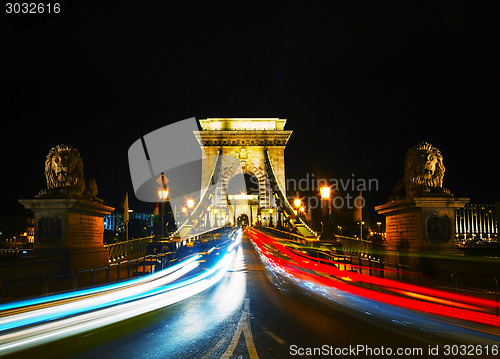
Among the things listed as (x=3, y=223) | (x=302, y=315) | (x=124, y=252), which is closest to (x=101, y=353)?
(x=302, y=315)

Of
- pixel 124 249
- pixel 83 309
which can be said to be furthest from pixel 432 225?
pixel 124 249

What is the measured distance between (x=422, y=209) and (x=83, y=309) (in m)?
10.9

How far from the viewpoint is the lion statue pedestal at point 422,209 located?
1495cm

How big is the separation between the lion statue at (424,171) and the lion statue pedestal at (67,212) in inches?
447

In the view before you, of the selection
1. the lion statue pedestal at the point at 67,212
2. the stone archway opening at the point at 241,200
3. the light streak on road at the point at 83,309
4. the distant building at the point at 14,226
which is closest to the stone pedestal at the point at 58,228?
the lion statue pedestal at the point at 67,212

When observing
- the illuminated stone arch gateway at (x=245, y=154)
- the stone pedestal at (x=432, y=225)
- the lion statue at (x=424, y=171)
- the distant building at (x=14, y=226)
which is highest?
the illuminated stone arch gateway at (x=245, y=154)

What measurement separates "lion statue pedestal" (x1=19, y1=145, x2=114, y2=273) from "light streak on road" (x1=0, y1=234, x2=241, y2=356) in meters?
3.55

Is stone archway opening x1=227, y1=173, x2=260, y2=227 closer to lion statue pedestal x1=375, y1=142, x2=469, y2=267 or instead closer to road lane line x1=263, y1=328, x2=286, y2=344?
lion statue pedestal x1=375, y1=142, x2=469, y2=267

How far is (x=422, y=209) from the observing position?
15008 millimetres

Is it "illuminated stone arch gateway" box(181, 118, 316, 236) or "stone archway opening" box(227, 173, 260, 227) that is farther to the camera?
"stone archway opening" box(227, 173, 260, 227)

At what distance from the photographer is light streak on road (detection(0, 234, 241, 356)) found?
670cm

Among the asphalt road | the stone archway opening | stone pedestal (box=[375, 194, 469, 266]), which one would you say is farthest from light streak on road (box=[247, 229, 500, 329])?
the stone archway opening

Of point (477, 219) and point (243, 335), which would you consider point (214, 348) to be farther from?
point (477, 219)

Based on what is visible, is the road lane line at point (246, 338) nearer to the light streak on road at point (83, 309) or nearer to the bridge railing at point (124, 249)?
the light streak on road at point (83, 309)
